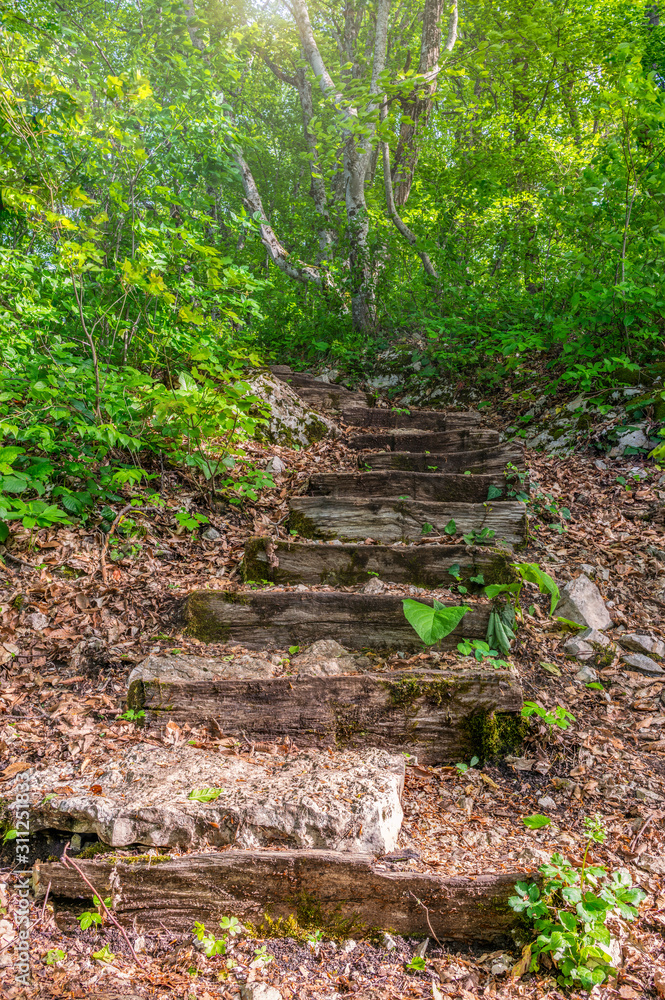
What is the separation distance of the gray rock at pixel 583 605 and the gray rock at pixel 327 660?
1208 millimetres

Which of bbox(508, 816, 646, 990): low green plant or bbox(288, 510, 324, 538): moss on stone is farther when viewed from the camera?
bbox(288, 510, 324, 538): moss on stone

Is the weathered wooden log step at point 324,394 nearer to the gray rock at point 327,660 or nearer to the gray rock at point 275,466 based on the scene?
the gray rock at point 275,466

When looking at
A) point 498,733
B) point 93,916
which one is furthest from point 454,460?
point 93,916

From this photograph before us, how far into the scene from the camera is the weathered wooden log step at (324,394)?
6.35m

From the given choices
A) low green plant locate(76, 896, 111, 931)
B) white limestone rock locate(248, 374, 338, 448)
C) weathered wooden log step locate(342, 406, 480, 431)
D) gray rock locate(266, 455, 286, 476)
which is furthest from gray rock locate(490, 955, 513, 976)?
weathered wooden log step locate(342, 406, 480, 431)

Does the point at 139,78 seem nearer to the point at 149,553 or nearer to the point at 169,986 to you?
the point at 149,553

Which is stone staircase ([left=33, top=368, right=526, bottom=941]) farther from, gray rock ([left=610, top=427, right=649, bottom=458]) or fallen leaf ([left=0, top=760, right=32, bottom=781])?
gray rock ([left=610, top=427, right=649, bottom=458])

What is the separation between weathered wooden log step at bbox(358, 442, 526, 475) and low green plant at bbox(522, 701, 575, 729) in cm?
215

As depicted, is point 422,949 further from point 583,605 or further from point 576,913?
point 583,605

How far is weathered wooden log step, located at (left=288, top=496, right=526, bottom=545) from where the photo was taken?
139 inches

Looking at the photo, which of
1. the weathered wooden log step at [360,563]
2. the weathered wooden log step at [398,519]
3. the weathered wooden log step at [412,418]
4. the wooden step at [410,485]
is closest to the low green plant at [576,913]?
the weathered wooden log step at [360,563]

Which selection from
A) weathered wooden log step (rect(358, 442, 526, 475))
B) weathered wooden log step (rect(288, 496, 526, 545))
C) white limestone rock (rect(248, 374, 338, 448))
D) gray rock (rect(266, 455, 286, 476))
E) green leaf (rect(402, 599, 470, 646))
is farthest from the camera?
white limestone rock (rect(248, 374, 338, 448))

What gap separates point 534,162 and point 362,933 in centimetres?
951

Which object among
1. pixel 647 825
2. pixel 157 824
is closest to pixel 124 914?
pixel 157 824
